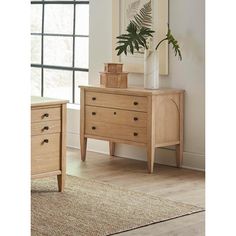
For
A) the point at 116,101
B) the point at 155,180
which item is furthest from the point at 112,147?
the point at 155,180

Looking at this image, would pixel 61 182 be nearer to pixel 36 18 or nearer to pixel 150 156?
pixel 150 156

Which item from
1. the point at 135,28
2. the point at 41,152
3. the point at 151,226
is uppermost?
the point at 135,28

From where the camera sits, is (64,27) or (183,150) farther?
(64,27)

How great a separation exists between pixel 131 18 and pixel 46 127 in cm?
210

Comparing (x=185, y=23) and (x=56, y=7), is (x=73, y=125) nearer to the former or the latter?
(x=56, y=7)

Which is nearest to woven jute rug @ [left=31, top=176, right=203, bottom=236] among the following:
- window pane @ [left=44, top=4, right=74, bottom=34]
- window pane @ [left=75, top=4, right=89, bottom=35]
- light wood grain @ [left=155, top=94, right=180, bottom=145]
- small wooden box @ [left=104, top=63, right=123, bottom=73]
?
light wood grain @ [left=155, top=94, right=180, bottom=145]

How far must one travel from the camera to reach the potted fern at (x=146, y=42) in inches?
233

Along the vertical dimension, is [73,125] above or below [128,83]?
below

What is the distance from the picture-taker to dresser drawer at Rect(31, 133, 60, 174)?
4.68 metres

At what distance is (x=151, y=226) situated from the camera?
4.02 m

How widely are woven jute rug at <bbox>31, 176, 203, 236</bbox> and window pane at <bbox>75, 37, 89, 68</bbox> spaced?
2.22m
